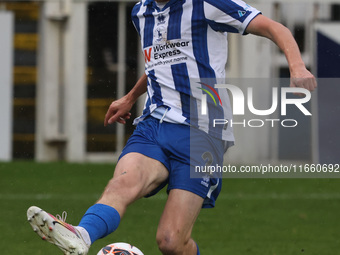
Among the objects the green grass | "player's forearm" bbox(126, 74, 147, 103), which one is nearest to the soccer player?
"player's forearm" bbox(126, 74, 147, 103)

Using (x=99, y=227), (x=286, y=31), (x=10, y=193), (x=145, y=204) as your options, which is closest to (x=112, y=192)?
(x=99, y=227)

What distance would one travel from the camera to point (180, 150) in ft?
15.5

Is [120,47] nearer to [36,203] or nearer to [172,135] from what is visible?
[36,203]

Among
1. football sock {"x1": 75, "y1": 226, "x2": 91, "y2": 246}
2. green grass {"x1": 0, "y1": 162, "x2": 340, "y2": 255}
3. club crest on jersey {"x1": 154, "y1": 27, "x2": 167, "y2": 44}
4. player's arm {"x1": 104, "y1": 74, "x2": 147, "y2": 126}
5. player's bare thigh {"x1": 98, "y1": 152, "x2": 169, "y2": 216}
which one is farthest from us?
green grass {"x1": 0, "y1": 162, "x2": 340, "y2": 255}

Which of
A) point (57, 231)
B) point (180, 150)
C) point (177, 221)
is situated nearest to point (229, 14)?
point (180, 150)

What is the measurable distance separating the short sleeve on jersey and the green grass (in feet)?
7.61

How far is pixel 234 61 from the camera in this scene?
55.1 ft

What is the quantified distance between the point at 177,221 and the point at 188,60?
0.87 metres

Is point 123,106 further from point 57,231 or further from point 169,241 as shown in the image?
point 57,231

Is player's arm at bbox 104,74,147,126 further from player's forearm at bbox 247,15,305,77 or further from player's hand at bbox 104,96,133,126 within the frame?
player's forearm at bbox 247,15,305,77

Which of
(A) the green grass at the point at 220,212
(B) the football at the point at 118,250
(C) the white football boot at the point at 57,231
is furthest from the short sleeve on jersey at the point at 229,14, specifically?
(A) the green grass at the point at 220,212

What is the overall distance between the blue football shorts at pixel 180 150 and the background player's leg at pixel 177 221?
0.05 m

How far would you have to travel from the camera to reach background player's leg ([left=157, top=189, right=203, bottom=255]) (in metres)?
4.60

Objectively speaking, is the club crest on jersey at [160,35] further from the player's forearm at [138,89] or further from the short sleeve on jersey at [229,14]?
the player's forearm at [138,89]
